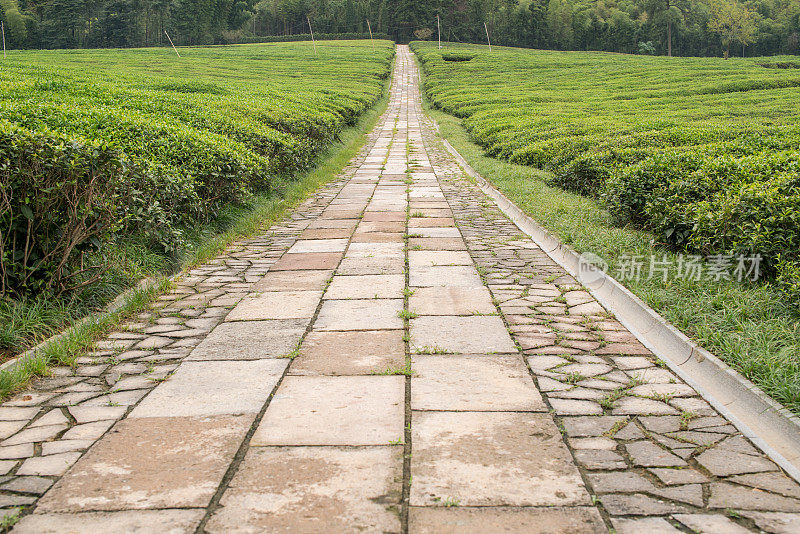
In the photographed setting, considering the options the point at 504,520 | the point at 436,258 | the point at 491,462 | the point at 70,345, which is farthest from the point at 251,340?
the point at 436,258

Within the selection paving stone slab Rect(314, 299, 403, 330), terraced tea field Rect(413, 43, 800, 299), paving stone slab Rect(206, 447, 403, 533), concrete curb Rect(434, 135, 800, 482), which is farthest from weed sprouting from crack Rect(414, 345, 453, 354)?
terraced tea field Rect(413, 43, 800, 299)

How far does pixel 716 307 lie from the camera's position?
4348mm

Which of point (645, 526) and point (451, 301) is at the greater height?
point (451, 301)

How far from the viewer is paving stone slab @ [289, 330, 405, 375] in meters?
3.68

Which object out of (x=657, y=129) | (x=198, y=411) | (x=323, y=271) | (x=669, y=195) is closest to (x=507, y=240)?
(x=669, y=195)

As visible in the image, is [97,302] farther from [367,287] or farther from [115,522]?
[115,522]

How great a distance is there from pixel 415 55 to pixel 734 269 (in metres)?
65.3

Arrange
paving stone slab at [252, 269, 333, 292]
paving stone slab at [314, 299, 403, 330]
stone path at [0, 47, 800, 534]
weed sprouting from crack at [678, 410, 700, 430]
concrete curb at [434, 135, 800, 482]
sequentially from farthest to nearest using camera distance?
1. paving stone slab at [252, 269, 333, 292]
2. paving stone slab at [314, 299, 403, 330]
3. weed sprouting from crack at [678, 410, 700, 430]
4. concrete curb at [434, 135, 800, 482]
5. stone path at [0, 47, 800, 534]

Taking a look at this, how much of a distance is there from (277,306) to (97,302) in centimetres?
131

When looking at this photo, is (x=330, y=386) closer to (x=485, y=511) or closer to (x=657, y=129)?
(x=485, y=511)

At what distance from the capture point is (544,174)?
38.9ft

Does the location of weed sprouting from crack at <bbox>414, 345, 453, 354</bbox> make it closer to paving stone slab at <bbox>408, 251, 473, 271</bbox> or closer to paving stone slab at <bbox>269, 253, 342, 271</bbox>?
paving stone slab at <bbox>408, 251, 473, 271</bbox>

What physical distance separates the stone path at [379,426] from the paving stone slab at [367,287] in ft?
0.10

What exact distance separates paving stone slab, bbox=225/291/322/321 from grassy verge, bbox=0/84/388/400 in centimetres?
79
